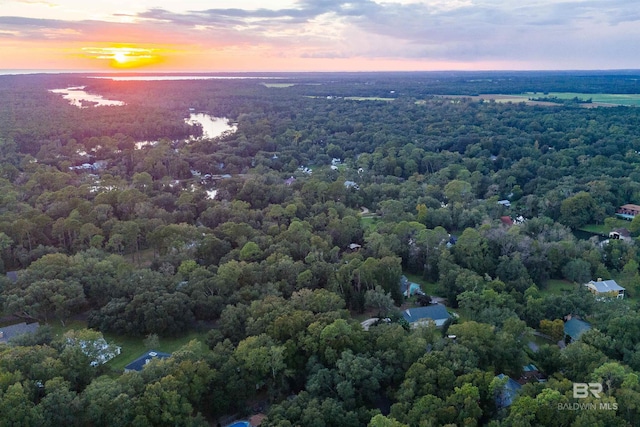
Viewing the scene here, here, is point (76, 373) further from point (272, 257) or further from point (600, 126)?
point (600, 126)

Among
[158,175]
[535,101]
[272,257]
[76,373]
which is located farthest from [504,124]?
→ [76,373]

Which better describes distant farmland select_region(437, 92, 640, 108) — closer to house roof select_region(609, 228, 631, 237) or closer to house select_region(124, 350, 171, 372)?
house roof select_region(609, 228, 631, 237)

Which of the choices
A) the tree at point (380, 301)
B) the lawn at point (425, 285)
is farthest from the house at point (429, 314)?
the lawn at point (425, 285)

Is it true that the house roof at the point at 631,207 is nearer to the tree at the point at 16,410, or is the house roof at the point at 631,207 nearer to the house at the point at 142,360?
the house at the point at 142,360

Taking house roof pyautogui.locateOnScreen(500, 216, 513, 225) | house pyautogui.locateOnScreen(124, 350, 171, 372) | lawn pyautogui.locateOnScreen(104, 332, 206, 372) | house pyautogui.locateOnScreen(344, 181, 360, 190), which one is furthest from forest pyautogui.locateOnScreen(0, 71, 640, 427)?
house pyautogui.locateOnScreen(124, 350, 171, 372)

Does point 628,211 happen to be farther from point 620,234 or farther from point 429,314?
point 429,314
